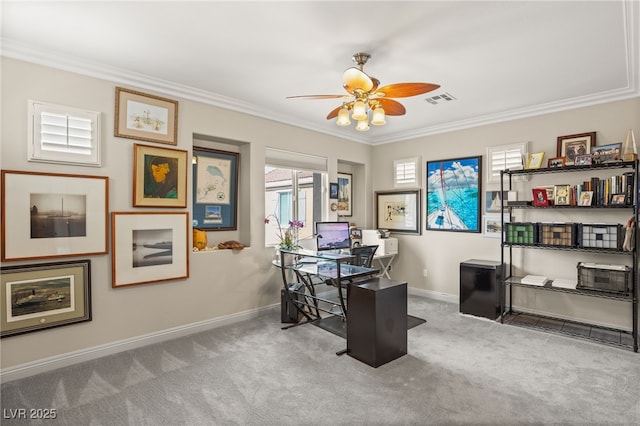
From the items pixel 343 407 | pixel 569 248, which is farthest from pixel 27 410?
pixel 569 248

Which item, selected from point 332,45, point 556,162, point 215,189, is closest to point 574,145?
point 556,162

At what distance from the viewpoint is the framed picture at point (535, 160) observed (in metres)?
4.05

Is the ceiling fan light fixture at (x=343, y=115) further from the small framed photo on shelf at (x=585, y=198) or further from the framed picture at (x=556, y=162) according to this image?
the small framed photo on shelf at (x=585, y=198)

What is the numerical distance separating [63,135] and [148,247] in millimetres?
1230

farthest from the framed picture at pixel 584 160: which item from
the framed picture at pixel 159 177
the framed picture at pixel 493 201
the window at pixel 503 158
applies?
the framed picture at pixel 159 177

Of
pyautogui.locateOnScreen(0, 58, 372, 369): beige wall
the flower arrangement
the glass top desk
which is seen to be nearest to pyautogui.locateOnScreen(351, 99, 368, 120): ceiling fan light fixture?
the glass top desk

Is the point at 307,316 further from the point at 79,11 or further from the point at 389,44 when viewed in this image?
the point at 79,11

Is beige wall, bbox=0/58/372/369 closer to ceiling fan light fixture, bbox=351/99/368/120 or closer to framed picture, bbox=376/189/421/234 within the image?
framed picture, bbox=376/189/421/234

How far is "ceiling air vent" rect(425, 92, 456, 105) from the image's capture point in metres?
3.82

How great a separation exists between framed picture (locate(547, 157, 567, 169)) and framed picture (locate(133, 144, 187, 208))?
4.10 meters

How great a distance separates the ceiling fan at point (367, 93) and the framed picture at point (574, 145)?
2.24m

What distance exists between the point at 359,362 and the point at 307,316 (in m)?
1.21

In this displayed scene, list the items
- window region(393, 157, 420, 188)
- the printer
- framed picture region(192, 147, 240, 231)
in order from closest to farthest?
framed picture region(192, 147, 240, 231) < the printer < window region(393, 157, 420, 188)

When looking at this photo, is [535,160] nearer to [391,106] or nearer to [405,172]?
[405,172]
